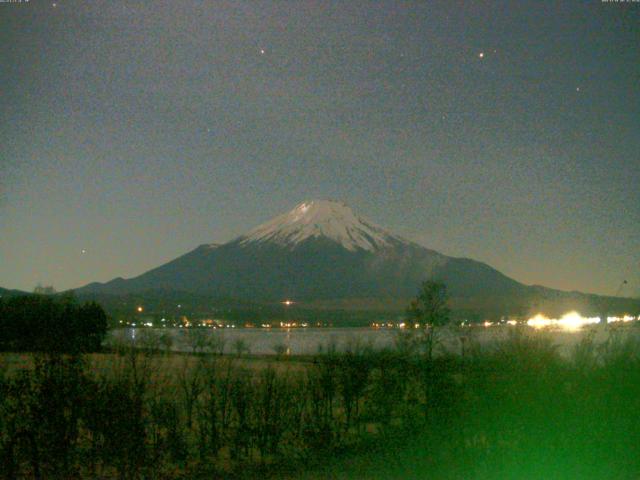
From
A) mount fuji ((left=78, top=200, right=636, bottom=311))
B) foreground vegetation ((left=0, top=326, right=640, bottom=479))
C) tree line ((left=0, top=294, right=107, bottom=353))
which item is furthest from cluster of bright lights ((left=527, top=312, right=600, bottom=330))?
mount fuji ((left=78, top=200, right=636, bottom=311))

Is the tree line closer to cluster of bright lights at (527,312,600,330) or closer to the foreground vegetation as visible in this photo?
the foreground vegetation

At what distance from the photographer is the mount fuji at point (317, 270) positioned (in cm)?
11662

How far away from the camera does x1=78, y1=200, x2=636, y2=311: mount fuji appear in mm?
116625

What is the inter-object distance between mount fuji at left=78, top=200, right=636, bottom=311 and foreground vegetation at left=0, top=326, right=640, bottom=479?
88.0m

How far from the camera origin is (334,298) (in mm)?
127438

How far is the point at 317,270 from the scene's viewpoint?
15088cm

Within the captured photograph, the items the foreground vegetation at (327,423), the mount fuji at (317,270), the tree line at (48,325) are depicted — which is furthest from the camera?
the mount fuji at (317,270)

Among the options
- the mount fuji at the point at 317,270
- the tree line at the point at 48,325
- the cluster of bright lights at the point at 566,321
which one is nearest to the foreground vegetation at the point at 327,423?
the tree line at the point at 48,325

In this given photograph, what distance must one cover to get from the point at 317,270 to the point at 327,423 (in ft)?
452

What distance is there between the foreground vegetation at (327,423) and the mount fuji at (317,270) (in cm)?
8797

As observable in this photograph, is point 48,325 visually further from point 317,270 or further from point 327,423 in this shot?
point 317,270

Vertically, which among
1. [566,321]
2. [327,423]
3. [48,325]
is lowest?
[327,423]

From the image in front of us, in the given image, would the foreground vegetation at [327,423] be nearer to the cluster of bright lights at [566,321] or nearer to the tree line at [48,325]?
the tree line at [48,325]

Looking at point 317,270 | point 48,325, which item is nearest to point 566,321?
point 48,325
